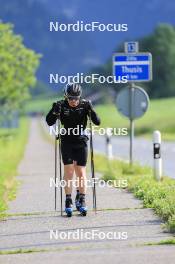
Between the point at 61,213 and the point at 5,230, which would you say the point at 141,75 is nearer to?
the point at 61,213

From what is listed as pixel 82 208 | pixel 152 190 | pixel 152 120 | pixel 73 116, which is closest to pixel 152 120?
pixel 152 120

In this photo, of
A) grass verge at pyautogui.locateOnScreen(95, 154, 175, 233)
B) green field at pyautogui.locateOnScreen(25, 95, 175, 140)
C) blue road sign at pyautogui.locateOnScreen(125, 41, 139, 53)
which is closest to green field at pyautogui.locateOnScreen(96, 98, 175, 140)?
green field at pyautogui.locateOnScreen(25, 95, 175, 140)

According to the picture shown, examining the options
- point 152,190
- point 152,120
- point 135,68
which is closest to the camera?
point 152,190

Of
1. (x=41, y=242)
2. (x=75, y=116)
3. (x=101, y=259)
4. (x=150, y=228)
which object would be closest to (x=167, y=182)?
(x=75, y=116)

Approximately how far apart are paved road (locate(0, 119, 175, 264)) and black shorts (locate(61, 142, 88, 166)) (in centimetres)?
78

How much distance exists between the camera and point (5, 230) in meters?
10.4

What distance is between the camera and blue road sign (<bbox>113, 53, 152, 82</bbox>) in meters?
18.5

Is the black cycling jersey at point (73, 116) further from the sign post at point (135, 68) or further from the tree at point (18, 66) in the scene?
the tree at point (18, 66)

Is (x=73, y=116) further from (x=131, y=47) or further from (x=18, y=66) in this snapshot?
(x=18, y=66)

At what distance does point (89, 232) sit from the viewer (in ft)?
31.4

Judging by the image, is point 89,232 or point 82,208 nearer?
point 89,232

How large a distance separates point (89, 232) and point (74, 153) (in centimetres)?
219

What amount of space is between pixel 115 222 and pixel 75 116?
1.62 m

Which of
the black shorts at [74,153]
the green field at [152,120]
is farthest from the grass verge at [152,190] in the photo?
the green field at [152,120]
